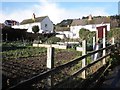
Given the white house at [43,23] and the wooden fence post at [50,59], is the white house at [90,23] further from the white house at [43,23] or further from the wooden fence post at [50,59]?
the wooden fence post at [50,59]

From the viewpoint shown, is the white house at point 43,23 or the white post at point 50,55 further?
the white house at point 43,23

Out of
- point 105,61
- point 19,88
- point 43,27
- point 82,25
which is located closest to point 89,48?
point 105,61

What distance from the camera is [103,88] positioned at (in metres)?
8.11

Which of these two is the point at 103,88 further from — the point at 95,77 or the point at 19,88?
the point at 19,88

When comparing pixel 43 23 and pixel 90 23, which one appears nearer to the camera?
pixel 43 23

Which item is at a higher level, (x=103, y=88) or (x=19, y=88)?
(x=19, y=88)

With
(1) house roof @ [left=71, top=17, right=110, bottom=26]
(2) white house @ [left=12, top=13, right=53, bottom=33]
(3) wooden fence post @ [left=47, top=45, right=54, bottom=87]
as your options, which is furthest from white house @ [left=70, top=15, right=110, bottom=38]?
(3) wooden fence post @ [left=47, top=45, right=54, bottom=87]

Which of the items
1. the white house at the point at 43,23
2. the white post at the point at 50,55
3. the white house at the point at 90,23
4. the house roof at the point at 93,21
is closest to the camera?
→ the white post at the point at 50,55

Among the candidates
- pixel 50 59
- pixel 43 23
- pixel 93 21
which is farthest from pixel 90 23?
pixel 50 59

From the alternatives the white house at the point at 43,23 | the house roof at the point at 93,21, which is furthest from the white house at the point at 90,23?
the white house at the point at 43,23

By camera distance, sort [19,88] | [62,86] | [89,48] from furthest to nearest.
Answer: [89,48] < [62,86] < [19,88]

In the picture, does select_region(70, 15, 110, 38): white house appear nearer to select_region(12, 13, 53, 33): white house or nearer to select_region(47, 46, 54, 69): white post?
select_region(12, 13, 53, 33): white house

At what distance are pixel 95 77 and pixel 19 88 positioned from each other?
5688 mm

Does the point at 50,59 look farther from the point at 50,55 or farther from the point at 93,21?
the point at 93,21
